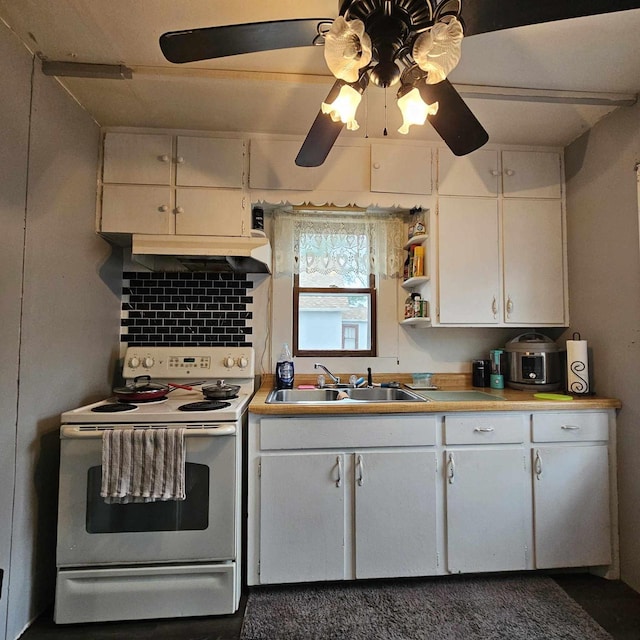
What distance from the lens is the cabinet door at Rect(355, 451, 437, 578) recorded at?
67.0 inches

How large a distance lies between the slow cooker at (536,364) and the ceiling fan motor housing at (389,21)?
5.97 feet

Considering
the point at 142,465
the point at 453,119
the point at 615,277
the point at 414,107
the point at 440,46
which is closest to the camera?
the point at 440,46

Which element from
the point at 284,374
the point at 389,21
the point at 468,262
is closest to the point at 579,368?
the point at 468,262

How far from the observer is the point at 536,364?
2125 mm

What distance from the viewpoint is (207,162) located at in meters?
2.05

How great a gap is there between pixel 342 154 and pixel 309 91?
45 cm

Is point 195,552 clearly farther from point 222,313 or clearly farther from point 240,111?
point 240,111

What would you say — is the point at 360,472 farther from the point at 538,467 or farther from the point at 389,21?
the point at 389,21

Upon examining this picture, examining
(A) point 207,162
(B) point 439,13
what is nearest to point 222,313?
(A) point 207,162

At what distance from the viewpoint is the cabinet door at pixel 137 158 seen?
2004 mm

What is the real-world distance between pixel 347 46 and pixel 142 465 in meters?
1.65

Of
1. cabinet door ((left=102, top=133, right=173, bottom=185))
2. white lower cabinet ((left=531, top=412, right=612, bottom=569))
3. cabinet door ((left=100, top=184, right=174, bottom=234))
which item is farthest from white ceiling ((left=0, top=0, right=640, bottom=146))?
white lower cabinet ((left=531, top=412, right=612, bottom=569))

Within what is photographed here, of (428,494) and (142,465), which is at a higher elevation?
(142,465)

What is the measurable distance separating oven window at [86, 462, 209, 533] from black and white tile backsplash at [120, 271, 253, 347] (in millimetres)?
932
